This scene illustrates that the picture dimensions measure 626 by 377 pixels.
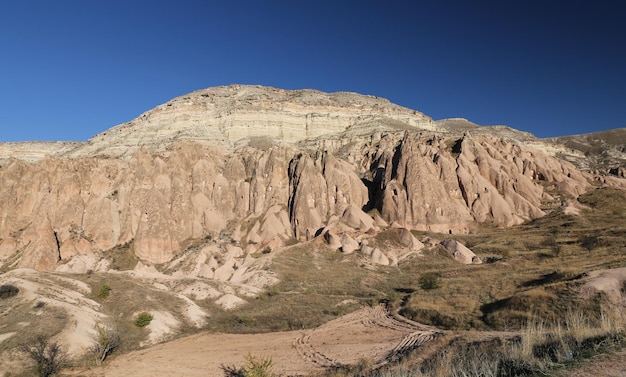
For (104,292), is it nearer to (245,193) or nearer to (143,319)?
(143,319)

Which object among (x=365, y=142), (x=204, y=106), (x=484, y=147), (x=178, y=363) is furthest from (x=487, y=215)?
(x=204, y=106)

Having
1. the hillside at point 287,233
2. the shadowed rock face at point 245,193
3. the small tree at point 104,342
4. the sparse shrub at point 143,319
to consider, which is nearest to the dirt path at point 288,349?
the hillside at point 287,233

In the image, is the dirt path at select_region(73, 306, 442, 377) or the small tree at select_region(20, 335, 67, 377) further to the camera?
the dirt path at select_region(73, 306, 442, 377)

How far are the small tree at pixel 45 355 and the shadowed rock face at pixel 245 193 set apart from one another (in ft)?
89.3

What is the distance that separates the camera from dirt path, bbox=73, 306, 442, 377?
1656 centimetres

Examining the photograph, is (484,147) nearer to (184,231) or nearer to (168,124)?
(184,231)

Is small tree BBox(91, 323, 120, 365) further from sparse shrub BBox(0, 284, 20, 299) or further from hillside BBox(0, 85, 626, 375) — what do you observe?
sparse shrub BBox(0, 284, 20, 299)

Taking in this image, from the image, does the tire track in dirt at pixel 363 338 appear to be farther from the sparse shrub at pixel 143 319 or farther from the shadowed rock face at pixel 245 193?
the shadowed rock face at pixel 245 193

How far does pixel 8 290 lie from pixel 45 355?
10.6m

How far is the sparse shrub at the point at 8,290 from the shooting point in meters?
24.1

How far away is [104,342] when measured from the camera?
62.4ft

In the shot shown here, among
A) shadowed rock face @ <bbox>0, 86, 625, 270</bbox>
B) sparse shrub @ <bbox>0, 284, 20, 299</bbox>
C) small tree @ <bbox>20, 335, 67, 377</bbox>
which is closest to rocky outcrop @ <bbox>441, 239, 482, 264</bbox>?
shadowed rock face @ <bbox>0, 86, 625, 270</bbox>

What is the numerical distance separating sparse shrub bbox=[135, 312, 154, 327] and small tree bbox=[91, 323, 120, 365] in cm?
194

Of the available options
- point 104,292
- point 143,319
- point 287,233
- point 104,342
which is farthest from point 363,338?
point 287,233
